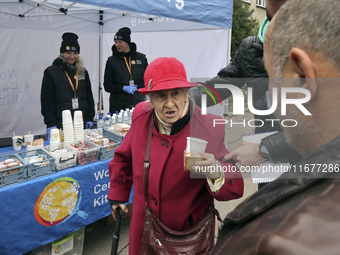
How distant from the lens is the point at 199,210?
64.1 inches

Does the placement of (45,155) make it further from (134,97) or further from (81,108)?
(134,97)

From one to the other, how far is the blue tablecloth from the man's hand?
57.2 inches

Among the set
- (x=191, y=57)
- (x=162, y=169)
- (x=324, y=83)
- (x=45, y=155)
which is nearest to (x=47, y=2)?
(x=191, y=57)

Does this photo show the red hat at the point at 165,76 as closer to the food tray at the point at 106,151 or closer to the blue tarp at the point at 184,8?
the food tray at the point at 106,151

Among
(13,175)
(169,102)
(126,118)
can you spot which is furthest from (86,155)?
(169,102)

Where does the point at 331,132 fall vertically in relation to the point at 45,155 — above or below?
above

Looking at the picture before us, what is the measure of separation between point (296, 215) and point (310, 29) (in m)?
0.37

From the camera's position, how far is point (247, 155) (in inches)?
59.3

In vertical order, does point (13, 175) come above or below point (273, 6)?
below

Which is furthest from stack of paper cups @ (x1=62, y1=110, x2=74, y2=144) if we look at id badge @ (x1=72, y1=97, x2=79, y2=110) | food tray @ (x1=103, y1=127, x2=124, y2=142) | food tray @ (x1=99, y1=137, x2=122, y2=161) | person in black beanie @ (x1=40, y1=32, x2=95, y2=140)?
id badge @ (x1=72, y1=97, x2=79, y2=110)

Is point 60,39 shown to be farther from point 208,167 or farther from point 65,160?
point 208,167

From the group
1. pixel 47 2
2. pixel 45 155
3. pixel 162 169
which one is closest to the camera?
pixel 162 169

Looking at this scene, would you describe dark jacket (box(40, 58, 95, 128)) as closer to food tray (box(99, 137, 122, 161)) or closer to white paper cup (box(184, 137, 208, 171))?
food tray (box(99, 137, 122, 161))

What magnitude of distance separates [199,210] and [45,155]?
1491mm
